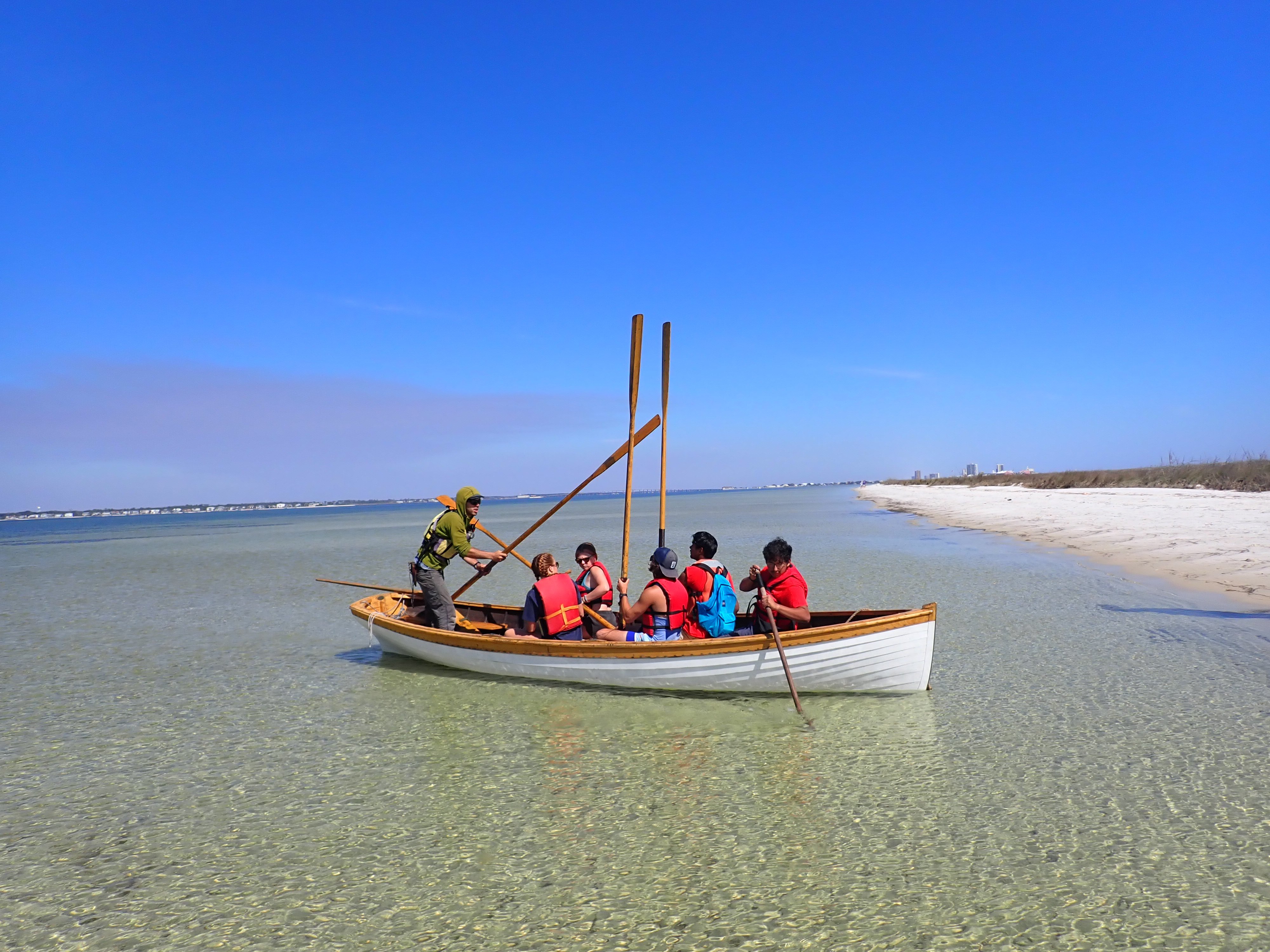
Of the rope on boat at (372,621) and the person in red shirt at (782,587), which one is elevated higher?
the person in red shirt at (782,587)

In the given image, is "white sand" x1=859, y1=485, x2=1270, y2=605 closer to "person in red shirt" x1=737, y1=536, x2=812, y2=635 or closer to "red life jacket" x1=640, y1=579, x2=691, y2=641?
"person in red shirt" x1=737, y1=536, x2=812, y2=635

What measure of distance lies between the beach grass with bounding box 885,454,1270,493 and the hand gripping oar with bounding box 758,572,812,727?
38.8 metres

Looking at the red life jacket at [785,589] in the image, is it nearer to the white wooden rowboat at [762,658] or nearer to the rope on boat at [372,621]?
the white wooden rowboat at [762,658]

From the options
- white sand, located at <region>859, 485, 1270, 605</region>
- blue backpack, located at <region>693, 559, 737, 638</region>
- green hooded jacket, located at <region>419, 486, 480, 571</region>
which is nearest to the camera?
blue backpack, located at <region>693, 559, 737, 638</region>

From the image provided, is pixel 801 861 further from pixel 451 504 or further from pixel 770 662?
pixel 451 504

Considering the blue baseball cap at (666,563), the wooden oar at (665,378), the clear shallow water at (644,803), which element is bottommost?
the clear shallow water at (644,803)

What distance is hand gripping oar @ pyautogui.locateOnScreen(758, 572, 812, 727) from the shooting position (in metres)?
8.53

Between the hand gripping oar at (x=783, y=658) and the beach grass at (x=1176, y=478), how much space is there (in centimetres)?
3882

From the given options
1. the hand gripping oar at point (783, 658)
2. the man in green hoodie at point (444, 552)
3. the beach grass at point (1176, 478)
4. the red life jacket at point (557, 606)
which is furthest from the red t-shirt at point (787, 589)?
the beach grass at point (1176, 478)

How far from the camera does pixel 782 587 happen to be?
9461 mm

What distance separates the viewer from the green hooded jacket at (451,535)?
11781mm

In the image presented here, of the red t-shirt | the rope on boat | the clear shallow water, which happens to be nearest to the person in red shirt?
the red t-shirt

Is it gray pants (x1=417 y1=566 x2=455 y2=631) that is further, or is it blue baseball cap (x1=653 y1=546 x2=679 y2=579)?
gray pants (x1=417 y1=566 x2=455 y2=631)

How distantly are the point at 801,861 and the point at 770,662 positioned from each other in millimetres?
3863
